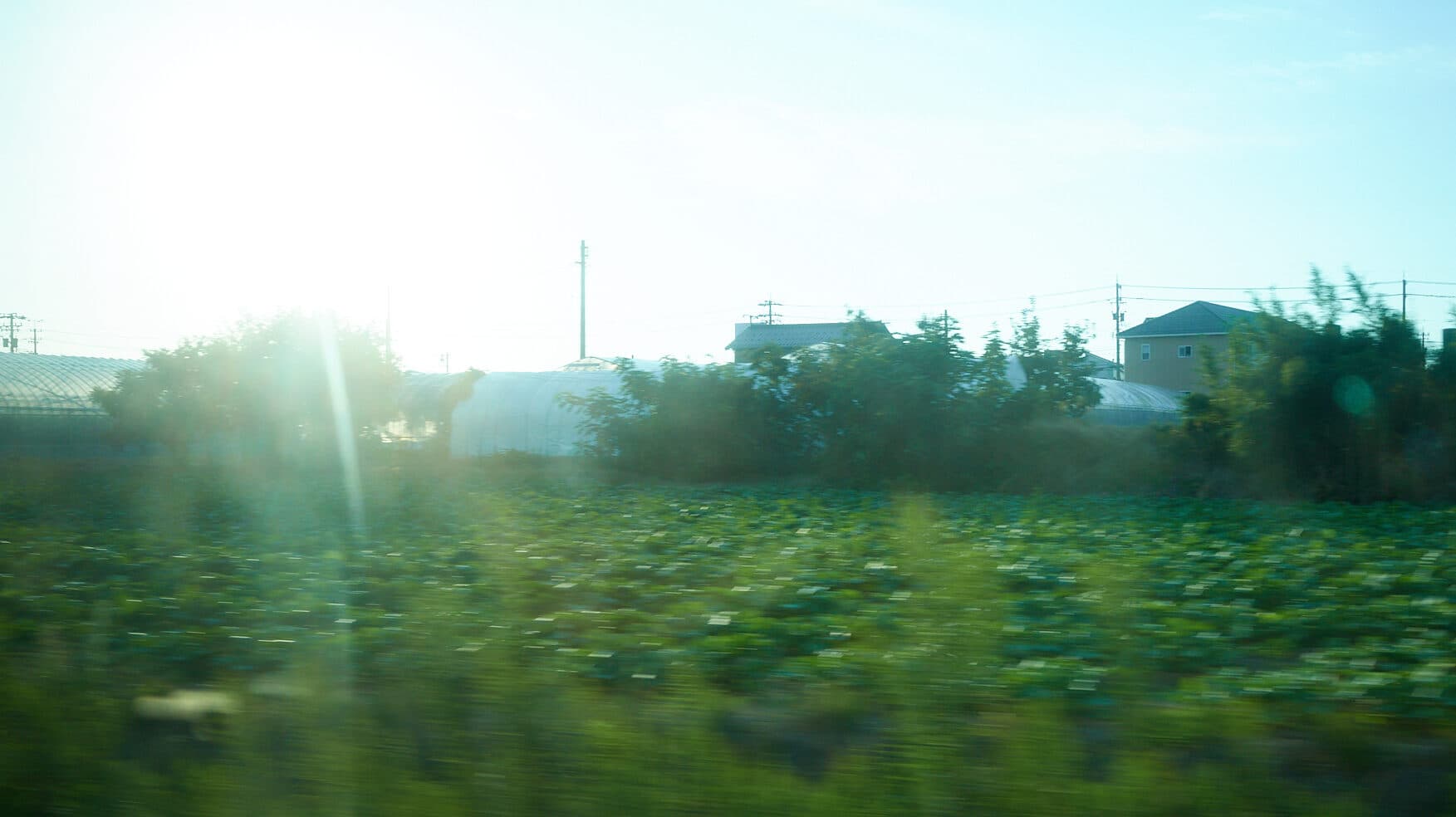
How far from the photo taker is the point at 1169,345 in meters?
55.0

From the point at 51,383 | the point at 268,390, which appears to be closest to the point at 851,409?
the point at 268,390

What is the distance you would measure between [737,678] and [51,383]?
43.4 metres

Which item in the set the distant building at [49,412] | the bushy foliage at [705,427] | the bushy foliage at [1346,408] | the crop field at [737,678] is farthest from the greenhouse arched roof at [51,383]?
the bushy foliage at [1346,408]

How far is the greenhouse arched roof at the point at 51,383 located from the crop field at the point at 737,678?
3144 centimetres

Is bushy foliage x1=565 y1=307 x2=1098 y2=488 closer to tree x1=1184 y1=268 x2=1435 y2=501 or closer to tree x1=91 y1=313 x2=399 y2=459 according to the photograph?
tree x1=1184 y1=268 x2=1435 y2=501

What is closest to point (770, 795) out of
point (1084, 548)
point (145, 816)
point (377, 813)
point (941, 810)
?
point (941, 810)

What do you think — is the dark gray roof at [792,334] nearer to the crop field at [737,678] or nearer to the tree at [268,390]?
the tree at [268,390]

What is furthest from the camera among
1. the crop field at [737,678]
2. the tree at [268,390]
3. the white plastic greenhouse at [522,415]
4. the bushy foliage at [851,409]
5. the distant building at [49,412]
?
the distant building at [49,412]

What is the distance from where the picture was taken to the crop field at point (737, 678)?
4012 millimetres

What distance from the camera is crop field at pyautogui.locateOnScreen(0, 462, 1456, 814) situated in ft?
13.2

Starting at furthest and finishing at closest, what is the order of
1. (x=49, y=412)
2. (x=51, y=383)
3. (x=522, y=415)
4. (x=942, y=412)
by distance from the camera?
(x=51, y=383), (x=49, y=412), (x=522, y=415), (x=942, y=412)

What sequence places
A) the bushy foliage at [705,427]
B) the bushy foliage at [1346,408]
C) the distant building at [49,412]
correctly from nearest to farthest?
the bushy foliage at [1346,408] < the bushy foliage at [705,427] < the distant building at [49,412]

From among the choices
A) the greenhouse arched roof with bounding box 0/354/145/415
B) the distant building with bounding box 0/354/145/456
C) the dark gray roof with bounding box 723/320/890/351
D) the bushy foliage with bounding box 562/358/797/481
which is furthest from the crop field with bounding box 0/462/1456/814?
the dark gray roof with bounding box 723/320/890/351

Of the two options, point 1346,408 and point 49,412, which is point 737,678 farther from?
point 49,412
